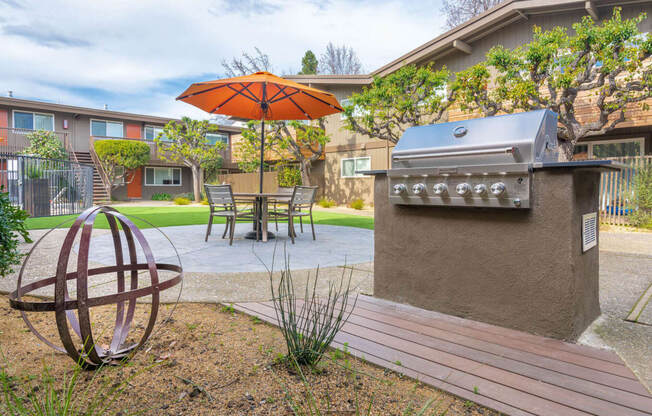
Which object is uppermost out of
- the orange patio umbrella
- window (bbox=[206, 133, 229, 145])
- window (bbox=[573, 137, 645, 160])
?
window (bbox=[206, 133, 229, 145])

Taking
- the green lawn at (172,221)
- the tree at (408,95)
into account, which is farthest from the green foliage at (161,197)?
the tree at (408,95)

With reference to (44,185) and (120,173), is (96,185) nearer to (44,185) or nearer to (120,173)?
(120,173)

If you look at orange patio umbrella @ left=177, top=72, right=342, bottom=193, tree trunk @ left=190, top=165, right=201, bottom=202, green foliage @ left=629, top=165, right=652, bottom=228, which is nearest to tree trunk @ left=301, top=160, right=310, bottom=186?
tree trunk @ left=190, top=165, right=201, bottom=202

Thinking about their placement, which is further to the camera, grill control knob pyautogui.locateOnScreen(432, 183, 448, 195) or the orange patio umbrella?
the orange patio umbrella

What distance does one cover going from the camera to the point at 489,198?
7.25 feet

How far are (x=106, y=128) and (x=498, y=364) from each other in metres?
24.0

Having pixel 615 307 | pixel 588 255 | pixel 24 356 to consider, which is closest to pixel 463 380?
pixel 588 255

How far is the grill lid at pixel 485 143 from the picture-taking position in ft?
7.04

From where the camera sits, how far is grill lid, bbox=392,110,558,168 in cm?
214

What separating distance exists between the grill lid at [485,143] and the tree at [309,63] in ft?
76.9

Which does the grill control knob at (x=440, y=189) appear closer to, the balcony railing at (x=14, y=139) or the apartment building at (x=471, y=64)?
the apartment building at (x=471, y=64)

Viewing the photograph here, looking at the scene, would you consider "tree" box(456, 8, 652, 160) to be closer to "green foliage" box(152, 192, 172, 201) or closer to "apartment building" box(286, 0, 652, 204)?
"apartment building" box(286, 0, 652, 204)

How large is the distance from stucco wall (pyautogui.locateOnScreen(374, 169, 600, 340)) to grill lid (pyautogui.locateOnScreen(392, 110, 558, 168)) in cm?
19

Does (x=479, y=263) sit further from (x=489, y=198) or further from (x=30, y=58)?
(x=30, y=58)
